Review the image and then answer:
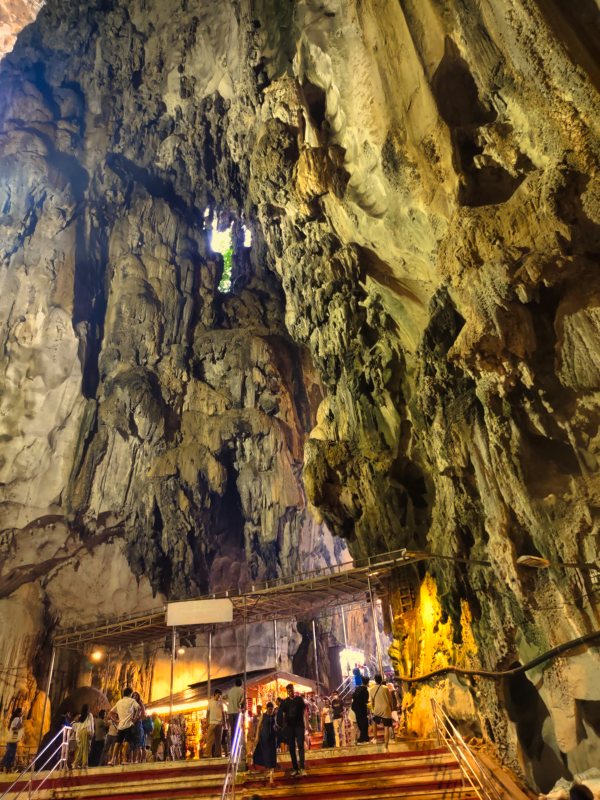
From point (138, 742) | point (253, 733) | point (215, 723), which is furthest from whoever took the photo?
point (138, 742)

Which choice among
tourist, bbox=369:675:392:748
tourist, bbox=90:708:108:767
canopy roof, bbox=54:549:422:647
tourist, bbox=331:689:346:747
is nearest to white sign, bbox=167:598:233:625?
canopy roof, bbox=54:549:422:647

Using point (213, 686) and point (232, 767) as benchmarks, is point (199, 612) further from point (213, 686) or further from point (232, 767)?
point (213, 686)

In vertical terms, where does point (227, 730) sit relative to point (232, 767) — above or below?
above

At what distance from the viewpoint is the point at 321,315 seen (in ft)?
48.6

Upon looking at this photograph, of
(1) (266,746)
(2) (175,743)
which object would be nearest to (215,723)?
(2) (175,743)

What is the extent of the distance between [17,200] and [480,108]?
74.2ft

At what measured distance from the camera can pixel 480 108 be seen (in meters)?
9.40

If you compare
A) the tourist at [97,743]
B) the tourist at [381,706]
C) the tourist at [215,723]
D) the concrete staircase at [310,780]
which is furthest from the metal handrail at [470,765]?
the tourist at [97,743]

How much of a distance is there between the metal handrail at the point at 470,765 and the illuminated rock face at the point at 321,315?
1.84 meters

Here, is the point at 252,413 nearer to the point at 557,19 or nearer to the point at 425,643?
the point at 425,643

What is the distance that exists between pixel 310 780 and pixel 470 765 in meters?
2.31

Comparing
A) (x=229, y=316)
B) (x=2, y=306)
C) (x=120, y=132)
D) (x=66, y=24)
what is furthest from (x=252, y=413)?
(x=66, y=24)

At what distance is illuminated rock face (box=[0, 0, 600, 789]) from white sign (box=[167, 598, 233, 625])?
400 cm

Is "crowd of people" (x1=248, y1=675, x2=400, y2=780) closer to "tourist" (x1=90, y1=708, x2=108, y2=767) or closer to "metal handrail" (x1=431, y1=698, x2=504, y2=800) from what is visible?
"metal handrail" (x1=431, y1=698, x2=504, y2=800)
